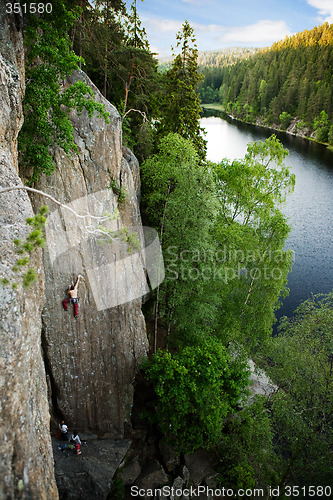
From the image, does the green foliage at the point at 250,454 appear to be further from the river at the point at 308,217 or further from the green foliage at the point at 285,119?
the green foliage at the point at 285,119

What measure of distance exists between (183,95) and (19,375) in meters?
17.8

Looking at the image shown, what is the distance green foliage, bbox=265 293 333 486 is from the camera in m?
11.6

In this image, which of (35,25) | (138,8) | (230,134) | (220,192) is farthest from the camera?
(230,134)

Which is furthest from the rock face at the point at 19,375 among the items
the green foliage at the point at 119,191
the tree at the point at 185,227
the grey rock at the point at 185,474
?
the grey rock at the point at 185,474

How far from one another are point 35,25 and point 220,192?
1310 cm

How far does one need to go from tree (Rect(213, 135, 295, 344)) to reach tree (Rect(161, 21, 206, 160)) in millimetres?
3315

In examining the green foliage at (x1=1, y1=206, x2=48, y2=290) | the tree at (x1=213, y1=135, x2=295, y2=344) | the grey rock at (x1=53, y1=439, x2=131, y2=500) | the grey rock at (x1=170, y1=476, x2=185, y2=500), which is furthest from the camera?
the tree at (x1=213, y1=135, x2=295, y2=344)

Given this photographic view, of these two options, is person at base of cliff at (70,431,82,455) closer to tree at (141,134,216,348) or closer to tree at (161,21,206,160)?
tree at (141,134,216,348)

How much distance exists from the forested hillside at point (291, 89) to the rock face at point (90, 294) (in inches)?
2363

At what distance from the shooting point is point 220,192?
1959 centimetres

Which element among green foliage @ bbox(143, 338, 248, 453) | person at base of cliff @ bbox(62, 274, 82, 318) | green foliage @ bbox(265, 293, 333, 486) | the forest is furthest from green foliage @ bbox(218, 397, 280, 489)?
person at base of cliff @ bbox(62, 274, 82, 318)

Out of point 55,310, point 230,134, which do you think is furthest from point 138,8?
point 230,134

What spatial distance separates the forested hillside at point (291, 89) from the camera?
67.1 metres

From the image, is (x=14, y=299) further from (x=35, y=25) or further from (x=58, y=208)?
(x=35, y=25)
